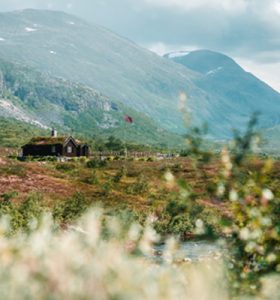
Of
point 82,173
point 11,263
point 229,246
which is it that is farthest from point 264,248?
point 82,173

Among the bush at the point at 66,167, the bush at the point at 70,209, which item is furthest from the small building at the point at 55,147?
the bush at the point at 70,209

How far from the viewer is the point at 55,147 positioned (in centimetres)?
13625

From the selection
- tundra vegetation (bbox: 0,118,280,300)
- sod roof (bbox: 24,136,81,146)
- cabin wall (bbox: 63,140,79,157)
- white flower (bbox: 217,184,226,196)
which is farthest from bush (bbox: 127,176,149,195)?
white flower (bbox: 217,184,226,196)

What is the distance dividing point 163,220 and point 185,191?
50382 millimetres

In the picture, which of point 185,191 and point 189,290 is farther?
point 185,191

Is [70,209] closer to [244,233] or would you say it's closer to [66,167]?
[66,167]

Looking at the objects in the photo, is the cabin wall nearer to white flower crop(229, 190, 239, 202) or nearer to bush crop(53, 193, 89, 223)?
bush crop(53, 193, 89, 223)

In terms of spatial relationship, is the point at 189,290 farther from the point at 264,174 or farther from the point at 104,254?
the point at 264,174

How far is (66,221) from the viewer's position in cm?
5203

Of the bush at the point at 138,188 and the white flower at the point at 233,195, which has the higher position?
the white flower at the point at 233,195

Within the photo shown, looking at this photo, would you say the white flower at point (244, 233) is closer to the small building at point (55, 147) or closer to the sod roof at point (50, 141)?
the small building at point (55, 147)

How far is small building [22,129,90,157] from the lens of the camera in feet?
447

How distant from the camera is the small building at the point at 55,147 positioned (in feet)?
447

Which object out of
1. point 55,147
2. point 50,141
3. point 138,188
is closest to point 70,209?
point 138,188
